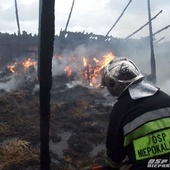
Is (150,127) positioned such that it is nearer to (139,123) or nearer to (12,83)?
(139,123)

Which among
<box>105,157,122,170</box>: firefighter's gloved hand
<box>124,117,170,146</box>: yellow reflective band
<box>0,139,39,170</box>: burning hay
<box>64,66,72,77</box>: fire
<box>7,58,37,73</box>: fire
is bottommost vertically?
<box>0,139,39,170</box>: burning hay

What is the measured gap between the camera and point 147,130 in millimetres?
2350

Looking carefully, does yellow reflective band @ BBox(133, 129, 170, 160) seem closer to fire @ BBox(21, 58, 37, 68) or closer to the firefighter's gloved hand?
the firefighter's gloved hand

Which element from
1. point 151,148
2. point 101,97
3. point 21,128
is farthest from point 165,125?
point 101,97

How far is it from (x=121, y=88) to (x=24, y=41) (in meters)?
20.9

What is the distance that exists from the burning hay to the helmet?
4.39 m

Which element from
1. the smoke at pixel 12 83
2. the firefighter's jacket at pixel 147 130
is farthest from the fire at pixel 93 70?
the firefighter's jacket at pixel 147 130

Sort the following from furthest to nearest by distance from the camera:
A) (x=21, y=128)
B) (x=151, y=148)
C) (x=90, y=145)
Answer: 1. (x=21, y=128)
2. (x=90, y=145)
3. (x=151, y=148)

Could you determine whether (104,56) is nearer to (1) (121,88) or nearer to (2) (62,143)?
(2) (62,143)

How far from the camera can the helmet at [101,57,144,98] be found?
2.79 m

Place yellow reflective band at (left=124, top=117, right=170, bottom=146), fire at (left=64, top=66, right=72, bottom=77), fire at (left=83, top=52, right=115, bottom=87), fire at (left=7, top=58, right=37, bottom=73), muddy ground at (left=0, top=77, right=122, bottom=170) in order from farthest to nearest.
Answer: fire at (left=7, top=58, right=37, bottom=73)
fire at (left=83, top=52, right=115, bottom=87)
fire at (left=64, top=66, right=72, bottom=77)
muddy ground at (left=0, top=77, right=122, bottom=170)
yellow reflective band at (left=124, top=117, right=170, bottom=146)

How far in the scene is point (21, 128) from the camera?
29.6 feet

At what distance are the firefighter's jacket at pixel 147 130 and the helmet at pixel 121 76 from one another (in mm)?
292

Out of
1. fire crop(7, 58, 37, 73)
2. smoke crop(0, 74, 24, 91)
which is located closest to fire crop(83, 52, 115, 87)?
fire crop(7, 58, 37, 73)
